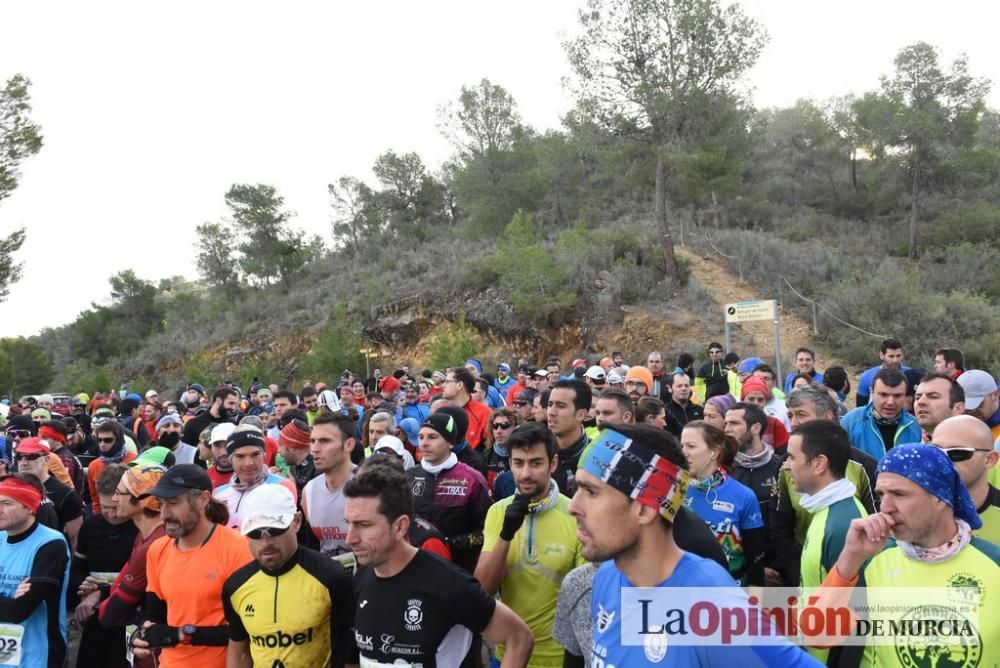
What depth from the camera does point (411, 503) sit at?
3297 millimetres

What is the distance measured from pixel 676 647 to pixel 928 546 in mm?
1327

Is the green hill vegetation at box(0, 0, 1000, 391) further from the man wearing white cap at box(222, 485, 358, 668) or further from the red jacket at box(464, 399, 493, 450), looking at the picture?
the man wearing white cap at box(222, 485, 358, 668)

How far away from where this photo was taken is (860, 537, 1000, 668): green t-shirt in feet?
8.04

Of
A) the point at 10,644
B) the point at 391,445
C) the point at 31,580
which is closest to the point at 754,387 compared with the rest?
the point at 391,445

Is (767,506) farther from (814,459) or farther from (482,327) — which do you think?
(482,327)

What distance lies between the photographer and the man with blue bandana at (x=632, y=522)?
2023 millimetres

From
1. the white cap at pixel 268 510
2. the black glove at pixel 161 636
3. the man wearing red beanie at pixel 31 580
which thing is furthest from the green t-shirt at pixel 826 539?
the man wearing red beanie at pixel 31 580

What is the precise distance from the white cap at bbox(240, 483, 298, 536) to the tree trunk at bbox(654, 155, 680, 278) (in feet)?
74.8

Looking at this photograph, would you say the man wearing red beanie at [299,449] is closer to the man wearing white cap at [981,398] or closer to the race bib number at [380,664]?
the race bib number at [380,664]

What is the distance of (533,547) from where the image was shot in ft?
12.2

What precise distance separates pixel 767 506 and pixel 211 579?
354 cm

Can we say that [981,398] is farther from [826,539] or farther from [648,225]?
[648,225]

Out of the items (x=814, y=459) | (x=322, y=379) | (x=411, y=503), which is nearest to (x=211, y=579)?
(x=411, y=503)

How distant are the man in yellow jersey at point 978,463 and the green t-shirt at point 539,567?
6.42ft
